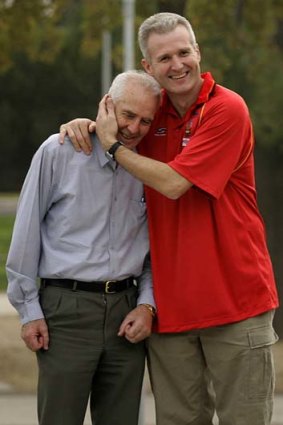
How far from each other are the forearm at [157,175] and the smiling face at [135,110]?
12 cm

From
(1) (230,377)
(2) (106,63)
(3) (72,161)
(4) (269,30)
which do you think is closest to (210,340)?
(1) (230,377)

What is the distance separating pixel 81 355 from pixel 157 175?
75cm

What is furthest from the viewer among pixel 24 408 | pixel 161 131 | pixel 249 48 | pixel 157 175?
pixel 249 48

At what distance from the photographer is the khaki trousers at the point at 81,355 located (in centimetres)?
425

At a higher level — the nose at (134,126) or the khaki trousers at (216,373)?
the nose at (134,126)

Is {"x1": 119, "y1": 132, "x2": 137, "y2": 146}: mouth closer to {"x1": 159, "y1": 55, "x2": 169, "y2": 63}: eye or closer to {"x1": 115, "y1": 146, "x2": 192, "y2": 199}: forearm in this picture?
{"x1": 115, "y1": 146, "x2": 192, "y2": 199}: forearm

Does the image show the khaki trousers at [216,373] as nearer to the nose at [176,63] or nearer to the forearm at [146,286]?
the forearm at [146,286]

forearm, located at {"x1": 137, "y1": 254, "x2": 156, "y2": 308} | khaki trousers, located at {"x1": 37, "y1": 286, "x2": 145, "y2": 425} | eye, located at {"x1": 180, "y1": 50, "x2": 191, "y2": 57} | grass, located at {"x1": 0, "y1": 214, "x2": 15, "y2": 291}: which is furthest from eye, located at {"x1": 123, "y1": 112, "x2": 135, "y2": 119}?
grass, located at {"x1": 0, "y1": 214, "x2": 15, "y2": 291}

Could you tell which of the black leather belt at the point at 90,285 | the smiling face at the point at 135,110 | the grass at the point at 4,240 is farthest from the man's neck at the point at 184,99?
the grass at the point at 4,240

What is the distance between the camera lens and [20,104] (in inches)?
1582

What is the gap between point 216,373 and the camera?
4.33 m

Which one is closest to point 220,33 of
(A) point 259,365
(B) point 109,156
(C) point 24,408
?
(C) point 24,408

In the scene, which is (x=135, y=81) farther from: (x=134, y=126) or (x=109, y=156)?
(x=109, y=156)

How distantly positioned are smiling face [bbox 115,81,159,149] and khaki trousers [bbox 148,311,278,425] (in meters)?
0.81
